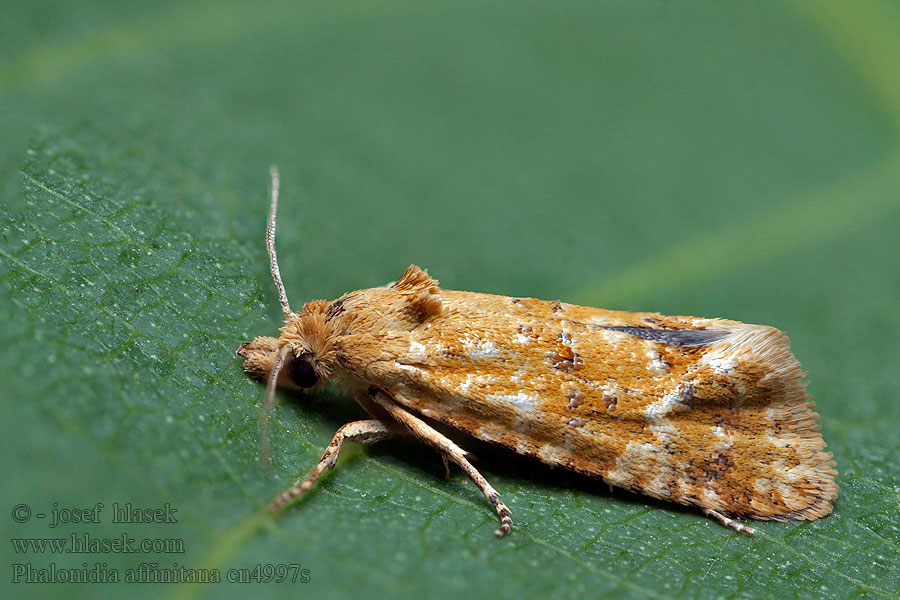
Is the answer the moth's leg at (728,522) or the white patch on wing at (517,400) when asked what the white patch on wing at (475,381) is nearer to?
the white patch on wing at (517,400)

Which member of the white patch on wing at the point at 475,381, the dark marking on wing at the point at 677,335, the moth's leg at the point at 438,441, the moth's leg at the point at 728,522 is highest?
the dark marking on wing at the point at 677,335

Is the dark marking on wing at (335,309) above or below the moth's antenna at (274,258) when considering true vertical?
below

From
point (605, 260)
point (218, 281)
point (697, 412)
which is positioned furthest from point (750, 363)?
point (218, 281)

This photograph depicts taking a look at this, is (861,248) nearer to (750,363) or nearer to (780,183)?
(780,183)

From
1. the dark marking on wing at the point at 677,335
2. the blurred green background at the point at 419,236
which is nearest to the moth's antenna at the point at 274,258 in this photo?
the blurred green background at the point at 419,236

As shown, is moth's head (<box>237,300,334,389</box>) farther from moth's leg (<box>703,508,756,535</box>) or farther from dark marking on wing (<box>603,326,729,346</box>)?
moth's leg (<box>703,508,756,535</box>)

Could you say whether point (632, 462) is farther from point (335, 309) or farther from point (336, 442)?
point (335, 309)
